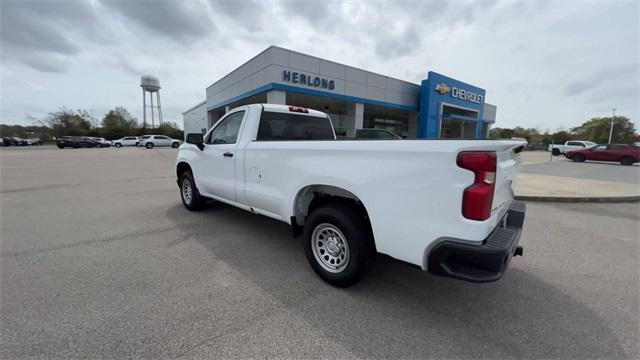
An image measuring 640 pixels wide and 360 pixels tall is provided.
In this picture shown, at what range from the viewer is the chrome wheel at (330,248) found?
9.37 feet

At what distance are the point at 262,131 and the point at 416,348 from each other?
10.4 feet

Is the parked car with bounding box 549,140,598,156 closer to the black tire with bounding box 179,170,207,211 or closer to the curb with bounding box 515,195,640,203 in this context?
the curb with bounding box 515,195,640,203

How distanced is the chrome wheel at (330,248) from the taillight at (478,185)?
48.4 inches

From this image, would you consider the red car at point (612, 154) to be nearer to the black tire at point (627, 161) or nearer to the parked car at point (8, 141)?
the black tire at point (627, 161)

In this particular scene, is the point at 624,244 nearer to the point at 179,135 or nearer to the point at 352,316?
the point at 352,316

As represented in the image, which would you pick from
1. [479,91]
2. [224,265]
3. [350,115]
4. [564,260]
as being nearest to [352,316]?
[224,265]

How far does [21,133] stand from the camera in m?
58.7

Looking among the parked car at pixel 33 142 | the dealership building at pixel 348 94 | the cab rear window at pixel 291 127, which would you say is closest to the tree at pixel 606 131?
the dealership building at pixel 348 94

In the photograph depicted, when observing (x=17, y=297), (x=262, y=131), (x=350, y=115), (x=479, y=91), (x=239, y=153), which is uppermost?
(x=479, y=91)

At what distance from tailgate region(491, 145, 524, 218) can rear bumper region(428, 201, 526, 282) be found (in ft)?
0.92

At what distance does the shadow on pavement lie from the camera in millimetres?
2070

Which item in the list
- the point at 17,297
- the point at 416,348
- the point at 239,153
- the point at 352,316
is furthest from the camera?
the point at 239,153

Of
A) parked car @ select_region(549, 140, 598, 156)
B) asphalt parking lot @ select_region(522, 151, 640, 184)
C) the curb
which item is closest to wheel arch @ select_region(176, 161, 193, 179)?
the curb

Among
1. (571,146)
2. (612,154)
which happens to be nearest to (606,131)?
(571,146)
